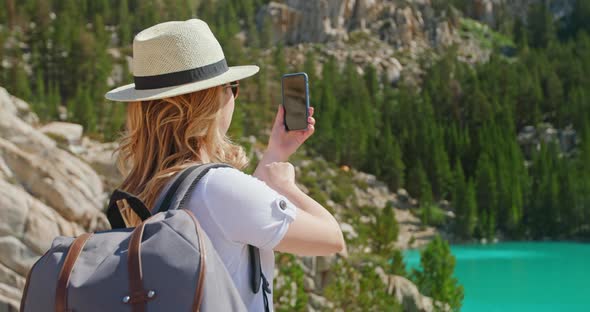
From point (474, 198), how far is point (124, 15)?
29409 mm

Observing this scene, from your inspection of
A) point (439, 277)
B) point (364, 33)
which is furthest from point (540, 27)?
point (439, 277)

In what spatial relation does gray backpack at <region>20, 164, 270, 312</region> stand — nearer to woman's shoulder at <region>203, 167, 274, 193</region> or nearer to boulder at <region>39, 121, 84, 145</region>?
woman's shoulder at <region>203, 167, 274, 193</region>

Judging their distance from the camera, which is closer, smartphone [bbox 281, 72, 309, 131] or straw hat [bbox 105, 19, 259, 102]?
straw hat [bbox 105, 19, 259, 102]

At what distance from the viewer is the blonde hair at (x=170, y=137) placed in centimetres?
183

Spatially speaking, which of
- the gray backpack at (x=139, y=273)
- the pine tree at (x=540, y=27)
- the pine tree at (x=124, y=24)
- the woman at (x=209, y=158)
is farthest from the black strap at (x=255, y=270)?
the pine tree at (x=540, y=27)

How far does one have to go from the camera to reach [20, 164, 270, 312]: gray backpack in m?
1.50

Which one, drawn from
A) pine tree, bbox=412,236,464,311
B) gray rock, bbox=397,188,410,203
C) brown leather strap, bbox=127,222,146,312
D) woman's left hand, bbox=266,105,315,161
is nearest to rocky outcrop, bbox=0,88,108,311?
woman's left hand, bbox=266,105,315,161

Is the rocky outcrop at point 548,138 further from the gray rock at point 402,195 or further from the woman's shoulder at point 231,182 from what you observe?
the woman's shoulder at point 231,182

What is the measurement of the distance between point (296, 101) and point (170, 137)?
0.45m

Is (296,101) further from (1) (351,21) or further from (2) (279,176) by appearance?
(1) (351,21)

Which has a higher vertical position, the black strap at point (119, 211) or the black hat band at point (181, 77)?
the black hat band at point (181, 77)

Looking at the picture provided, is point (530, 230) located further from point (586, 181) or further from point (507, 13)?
point (507, 13)

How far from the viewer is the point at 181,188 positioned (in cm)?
170

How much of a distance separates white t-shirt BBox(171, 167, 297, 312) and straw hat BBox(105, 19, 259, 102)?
274 mm
